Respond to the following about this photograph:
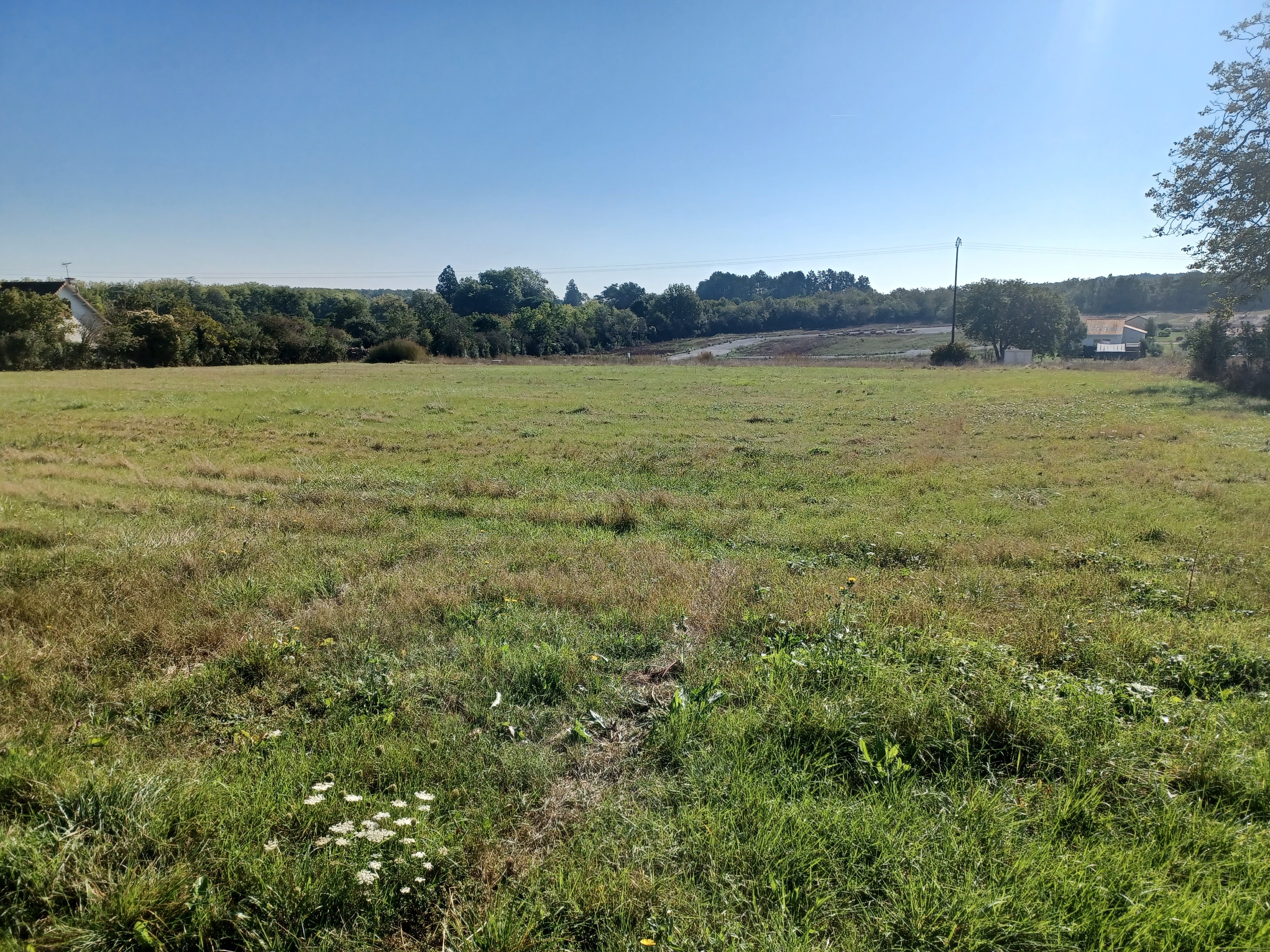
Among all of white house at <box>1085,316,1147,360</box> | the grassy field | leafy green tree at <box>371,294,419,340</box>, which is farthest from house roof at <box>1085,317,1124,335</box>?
the grassy field

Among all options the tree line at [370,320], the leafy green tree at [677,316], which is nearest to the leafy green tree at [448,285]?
the tree line at [370,320]

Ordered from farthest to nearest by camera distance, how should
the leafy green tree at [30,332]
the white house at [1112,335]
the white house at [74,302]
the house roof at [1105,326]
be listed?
the house roof at [1105,326] → the white house at [1112,335] → the white house at [74,302] → the leafy green tree at [30,332]

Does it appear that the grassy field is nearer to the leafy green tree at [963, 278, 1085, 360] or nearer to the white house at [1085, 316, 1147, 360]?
the leafy green tree at [963, 278, 1085, 360]

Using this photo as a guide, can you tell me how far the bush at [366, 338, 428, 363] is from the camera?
77.4 meters

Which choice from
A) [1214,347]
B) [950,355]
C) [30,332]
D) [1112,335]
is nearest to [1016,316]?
[950,355]

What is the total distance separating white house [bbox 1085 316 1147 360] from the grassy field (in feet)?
321

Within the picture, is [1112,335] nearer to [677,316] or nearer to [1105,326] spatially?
[1105,326]

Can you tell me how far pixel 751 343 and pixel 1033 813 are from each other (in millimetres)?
110297

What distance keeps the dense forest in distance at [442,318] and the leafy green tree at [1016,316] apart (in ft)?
18.8

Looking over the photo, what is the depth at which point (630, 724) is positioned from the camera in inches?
177

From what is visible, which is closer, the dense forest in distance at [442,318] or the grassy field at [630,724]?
the grassy field at [630,724]

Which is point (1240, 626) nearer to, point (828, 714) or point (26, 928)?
point (828, 714)

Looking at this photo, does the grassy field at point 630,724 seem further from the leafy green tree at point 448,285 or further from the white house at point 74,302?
the leafy green tree at point 448,285

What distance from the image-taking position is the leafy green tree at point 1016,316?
8194 centimetres
